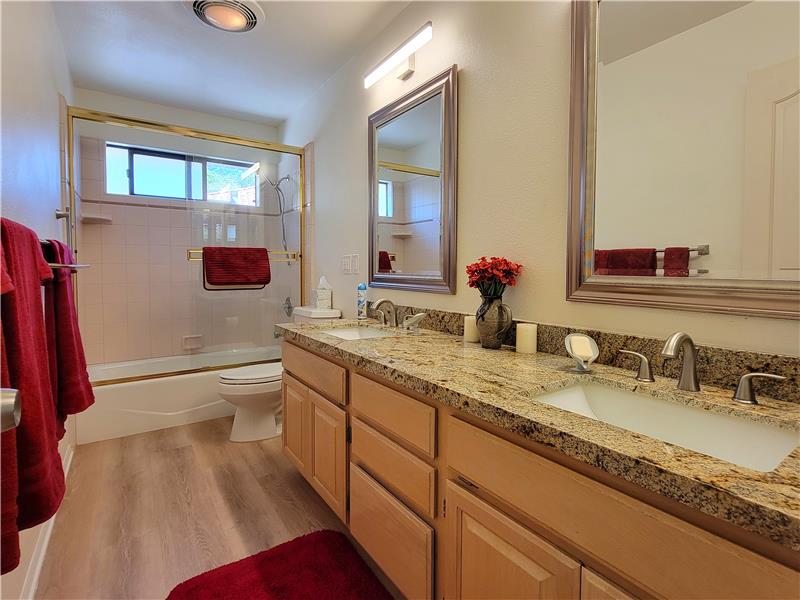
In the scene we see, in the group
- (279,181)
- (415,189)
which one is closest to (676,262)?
(415,189)

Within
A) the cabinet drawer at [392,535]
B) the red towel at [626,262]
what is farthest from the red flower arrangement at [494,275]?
the cabinet drawer at [392,535]

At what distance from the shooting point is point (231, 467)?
227 cm

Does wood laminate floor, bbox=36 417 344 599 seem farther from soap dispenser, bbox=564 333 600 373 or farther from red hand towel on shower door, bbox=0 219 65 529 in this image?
soap dispenser, bbox=564 333 600 373

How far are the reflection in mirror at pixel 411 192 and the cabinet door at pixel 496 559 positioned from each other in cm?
112

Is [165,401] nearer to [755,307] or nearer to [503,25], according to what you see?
Result: [503,25]

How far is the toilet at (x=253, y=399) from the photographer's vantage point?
8.26ft

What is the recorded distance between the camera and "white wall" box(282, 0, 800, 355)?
3.71ft

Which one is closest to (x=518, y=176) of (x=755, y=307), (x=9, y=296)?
(x=755, y=307)

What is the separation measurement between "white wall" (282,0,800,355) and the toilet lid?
109 cm

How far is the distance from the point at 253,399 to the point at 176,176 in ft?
6.44

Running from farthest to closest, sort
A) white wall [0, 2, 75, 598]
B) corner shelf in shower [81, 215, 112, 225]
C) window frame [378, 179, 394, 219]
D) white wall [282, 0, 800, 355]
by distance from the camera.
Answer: corner shelf in shower [81, 215, 112, 225] → window frame [378, 179, 394, 219] → white wall [0, 2, 75, 598] → white wall [282, 0, 800, 355]

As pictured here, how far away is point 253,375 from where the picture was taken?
2.63 metres

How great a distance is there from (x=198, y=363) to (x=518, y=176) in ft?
9.38

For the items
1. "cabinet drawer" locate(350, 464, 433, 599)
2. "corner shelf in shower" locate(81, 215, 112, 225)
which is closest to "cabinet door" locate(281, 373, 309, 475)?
"cabinet drawer" locate(350, 464, 433, 599)
